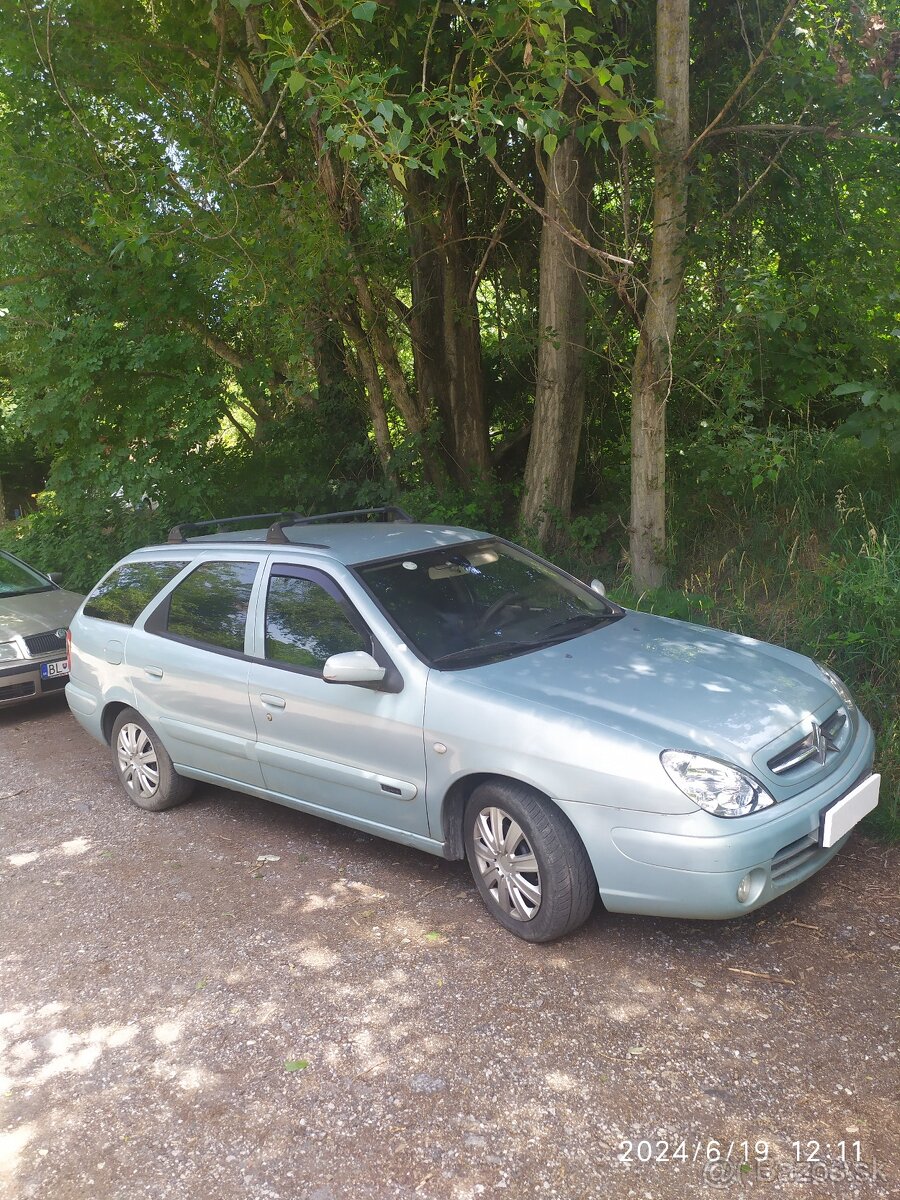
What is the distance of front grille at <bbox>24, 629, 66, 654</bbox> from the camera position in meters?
8.14

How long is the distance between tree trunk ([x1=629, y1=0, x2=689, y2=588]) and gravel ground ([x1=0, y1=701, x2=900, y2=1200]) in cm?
347

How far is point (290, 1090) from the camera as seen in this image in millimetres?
3342

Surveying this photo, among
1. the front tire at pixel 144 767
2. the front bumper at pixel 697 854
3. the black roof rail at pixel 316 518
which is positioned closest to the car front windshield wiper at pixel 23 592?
the front tire at pixel 144 767

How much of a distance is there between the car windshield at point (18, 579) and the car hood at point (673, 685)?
6354 millimetres

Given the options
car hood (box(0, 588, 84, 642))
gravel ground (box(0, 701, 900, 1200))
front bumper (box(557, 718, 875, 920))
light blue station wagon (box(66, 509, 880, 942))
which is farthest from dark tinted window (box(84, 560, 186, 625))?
front bumper (box(557, 718, 875, 920))

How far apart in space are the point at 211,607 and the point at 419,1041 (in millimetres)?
2781

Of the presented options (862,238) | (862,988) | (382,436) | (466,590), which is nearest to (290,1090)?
(862,988)

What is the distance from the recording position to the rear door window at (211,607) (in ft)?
17.5

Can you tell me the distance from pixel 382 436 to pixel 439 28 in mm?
3843

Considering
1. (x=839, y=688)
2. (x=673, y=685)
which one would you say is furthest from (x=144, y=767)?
(x=839, y=688)

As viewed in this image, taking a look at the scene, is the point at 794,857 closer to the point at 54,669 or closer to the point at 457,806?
the point at 457,806

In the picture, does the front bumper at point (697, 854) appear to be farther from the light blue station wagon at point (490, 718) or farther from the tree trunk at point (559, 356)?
the tree trunk at point (559, 356)

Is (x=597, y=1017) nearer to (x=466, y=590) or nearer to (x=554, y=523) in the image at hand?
(x=466, y=590)

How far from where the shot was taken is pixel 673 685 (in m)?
Result: 4.19
